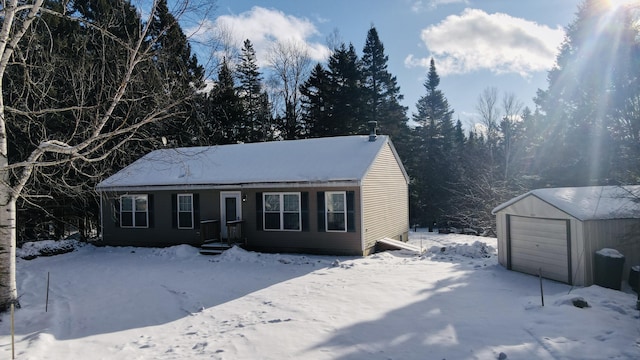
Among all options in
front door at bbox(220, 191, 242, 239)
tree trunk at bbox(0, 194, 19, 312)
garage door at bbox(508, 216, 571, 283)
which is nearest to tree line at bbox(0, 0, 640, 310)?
tree trunk at bbox(0, 194, 19, 312)

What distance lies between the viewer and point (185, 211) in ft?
53.8

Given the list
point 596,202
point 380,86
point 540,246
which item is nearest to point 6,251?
point 540,246

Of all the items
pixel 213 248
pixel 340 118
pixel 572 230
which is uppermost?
pixel 340 118

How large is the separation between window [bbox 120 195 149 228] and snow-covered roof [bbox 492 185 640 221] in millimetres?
14270

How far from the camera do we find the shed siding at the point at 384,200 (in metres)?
14.2

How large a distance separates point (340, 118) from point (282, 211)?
1779 cm

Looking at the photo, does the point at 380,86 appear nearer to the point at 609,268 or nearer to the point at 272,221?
the point at 272,221

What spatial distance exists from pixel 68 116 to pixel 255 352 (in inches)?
717

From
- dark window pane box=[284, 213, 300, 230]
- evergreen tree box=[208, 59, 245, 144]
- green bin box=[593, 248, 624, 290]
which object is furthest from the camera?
evergreen tree box=[208, 59, 245, 144]

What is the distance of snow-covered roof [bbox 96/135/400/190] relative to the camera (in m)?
14.4

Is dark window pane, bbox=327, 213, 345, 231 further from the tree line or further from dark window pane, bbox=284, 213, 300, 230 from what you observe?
the tree line

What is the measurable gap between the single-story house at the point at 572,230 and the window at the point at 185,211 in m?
11.7

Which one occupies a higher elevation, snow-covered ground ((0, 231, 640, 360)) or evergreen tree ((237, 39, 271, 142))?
evergreen tree ((237, 39, 271, 142))

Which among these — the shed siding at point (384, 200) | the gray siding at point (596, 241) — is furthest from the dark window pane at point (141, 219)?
the gray siding at point (596, 241)
